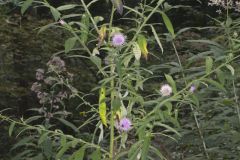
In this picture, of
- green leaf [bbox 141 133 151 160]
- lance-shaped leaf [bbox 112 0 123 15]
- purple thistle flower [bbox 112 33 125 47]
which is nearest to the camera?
lance-shaped leaf [bbox 112 0 123 15]

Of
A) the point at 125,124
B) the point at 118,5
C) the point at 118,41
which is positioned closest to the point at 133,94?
the point at 125,124

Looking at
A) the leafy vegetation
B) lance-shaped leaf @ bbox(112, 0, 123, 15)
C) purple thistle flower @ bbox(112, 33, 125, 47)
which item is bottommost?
the leafy vegetation

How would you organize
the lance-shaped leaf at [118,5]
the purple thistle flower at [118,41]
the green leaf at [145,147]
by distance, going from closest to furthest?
1. the lance-shaped leaf at [118,5]
2. the green leaf at [145,147]
3. the purple thistle flower at [118,41]

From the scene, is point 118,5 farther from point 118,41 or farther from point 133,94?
point 133,94

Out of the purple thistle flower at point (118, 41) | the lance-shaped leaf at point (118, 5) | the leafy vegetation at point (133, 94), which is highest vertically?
the lance-shaped leaf at point (118, 5)

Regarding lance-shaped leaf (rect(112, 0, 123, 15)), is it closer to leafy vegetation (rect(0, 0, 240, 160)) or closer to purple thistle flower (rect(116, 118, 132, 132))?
leafy vegetation (rect(0, 0, 240, 160))

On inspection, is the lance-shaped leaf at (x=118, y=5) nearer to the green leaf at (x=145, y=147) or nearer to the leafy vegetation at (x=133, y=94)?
the leafy vegetation at (x=133, y=94)

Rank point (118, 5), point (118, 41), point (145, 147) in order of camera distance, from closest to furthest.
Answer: point (118, 5) → point (145, 147) → point (118, 41)

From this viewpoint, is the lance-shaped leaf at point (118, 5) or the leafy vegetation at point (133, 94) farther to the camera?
the leafy vegetation at point (133, 94)

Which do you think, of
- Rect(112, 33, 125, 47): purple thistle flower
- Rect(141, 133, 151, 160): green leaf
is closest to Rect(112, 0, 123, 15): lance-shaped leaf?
Rect(112, 33, 125, 47): purple thistle flower

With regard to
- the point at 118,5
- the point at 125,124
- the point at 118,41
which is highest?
the point at 118,5

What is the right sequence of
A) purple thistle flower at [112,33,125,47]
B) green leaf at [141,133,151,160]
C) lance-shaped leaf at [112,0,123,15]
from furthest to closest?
purple thistle flower at [112,33,125,47] → green leaf at [141,133,151,160] → lance-shaped leaf at [112,0,123,15]

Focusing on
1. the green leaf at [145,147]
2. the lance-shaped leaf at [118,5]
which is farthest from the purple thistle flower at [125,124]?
the lance-shaped leaf at [118,5]

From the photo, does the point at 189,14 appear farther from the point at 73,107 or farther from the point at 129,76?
the point at 129,76
